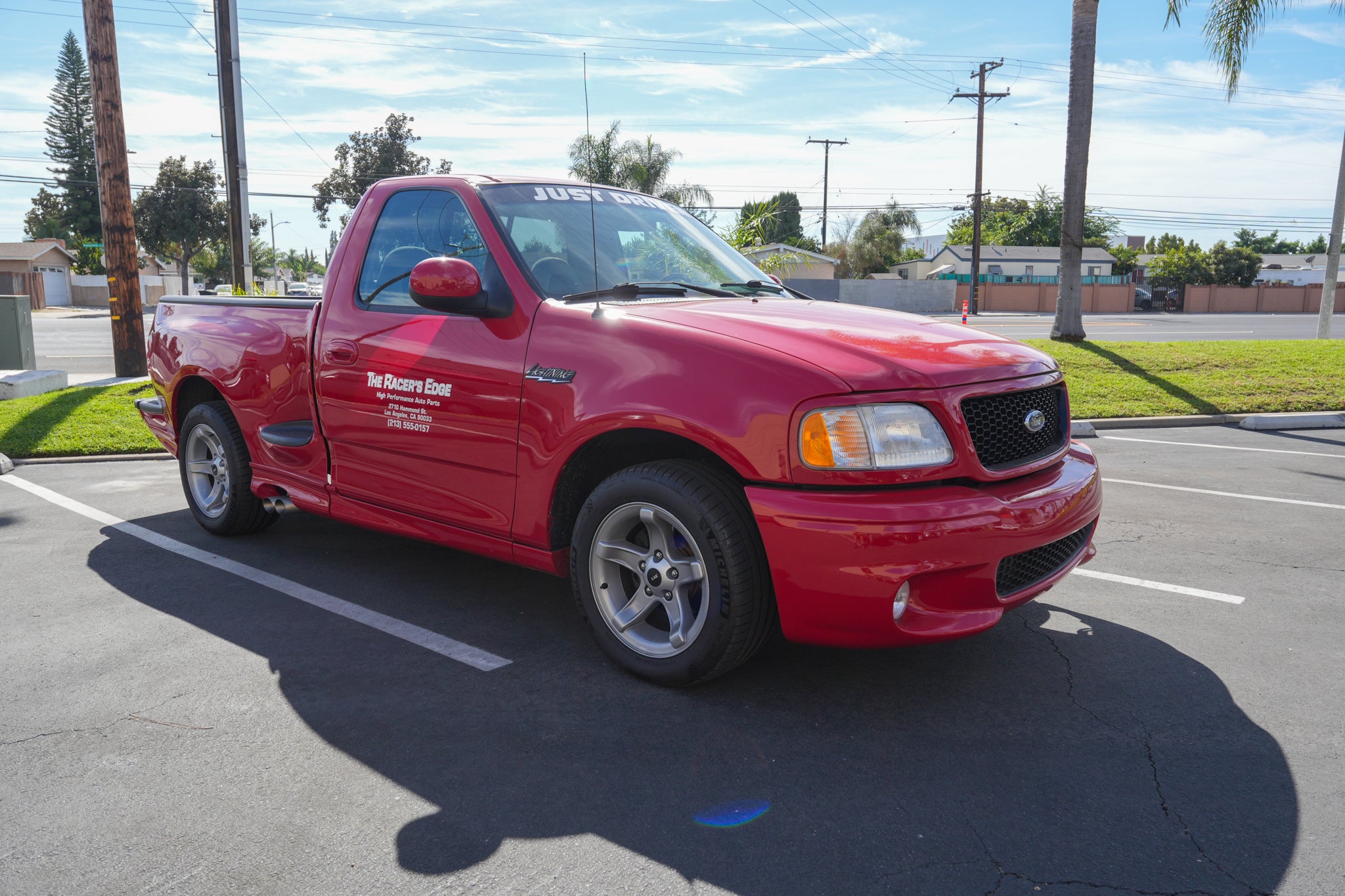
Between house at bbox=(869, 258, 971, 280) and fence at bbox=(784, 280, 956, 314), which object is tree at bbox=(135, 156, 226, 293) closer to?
fence at bbox=(784, 280, 956, 314)

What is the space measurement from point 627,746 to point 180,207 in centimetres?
6334

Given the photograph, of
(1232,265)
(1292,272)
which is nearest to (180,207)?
(1232,265)

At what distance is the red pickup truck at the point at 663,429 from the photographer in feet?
9.86

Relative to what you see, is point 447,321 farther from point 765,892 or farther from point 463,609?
point 765,892

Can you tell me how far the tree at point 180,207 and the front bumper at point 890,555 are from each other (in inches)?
2439

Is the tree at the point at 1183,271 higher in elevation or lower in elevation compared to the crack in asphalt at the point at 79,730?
higher

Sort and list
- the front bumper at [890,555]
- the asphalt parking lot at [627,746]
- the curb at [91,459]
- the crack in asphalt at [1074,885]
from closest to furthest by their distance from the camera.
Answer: the crack in asphalt at [1074,885] < the asphalt parking lot at [627,746] < the front bumper at [890,555] < the curb at [91,459]

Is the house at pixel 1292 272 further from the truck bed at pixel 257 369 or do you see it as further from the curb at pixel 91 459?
the truck bed at pixel 257 369

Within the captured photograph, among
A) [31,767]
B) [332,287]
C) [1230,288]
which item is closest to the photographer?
[31,767]

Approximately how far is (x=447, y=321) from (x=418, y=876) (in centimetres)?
226

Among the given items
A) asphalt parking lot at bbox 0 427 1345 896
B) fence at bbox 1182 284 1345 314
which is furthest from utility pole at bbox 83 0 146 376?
fence at bbox 1182 284 1345 314

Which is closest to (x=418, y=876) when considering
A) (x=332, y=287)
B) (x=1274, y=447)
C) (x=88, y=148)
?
(x=332, y=287)

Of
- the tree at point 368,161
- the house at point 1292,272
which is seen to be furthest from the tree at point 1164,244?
the tree at point 368,161

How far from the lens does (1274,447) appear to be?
8.97 metres
